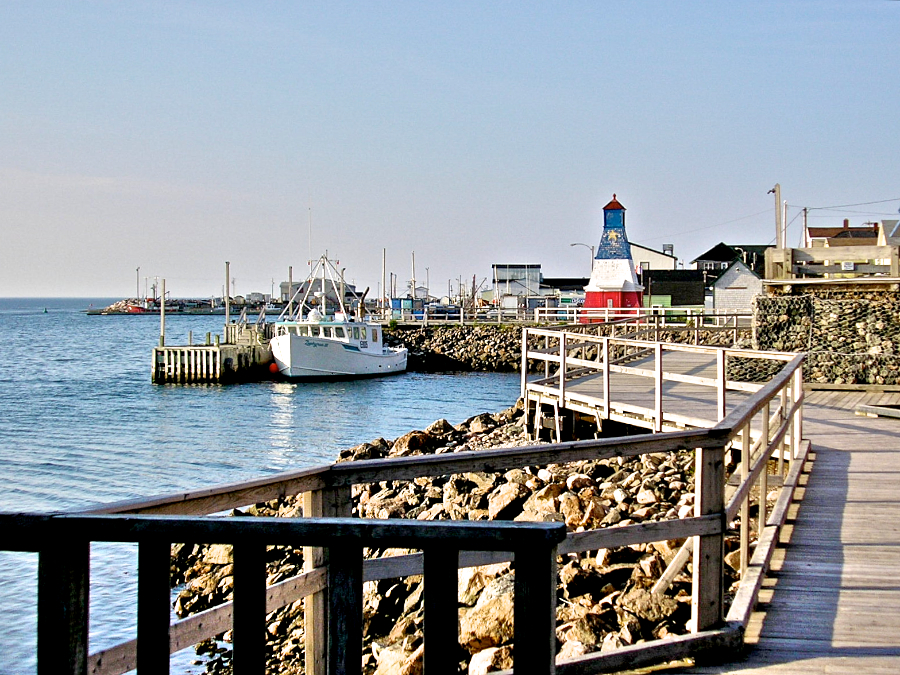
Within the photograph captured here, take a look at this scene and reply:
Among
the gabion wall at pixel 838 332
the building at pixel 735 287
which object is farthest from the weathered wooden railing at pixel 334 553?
the building at pixel 735 287

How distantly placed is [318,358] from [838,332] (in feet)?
112

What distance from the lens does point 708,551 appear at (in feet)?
15.1

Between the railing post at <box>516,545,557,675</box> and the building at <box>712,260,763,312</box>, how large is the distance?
214 ft

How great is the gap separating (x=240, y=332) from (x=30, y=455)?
100 feet

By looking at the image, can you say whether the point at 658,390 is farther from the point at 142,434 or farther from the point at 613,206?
the point at 613,206

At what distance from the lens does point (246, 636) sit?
2.09 metres

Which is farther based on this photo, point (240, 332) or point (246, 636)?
point (240, 332)

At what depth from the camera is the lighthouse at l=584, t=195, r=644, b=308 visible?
153ft

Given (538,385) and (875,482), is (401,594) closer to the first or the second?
(875,482)

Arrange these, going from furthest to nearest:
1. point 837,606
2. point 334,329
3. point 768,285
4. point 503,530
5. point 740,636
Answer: point 334,329
point 768,285
point 837,606
point 740,636
point 503,530

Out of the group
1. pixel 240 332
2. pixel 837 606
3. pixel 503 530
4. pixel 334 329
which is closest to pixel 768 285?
pixel 837 606

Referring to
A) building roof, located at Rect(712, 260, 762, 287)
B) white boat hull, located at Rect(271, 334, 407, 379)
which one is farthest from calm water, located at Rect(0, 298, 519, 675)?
building roof, located at Rect(712, 260, 762, 287)

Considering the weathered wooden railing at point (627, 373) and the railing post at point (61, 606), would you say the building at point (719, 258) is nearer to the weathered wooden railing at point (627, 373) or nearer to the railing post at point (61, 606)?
the weathered wooden railing at point (627, 373)

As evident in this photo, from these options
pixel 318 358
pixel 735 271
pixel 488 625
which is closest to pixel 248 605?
pixel 488 625
